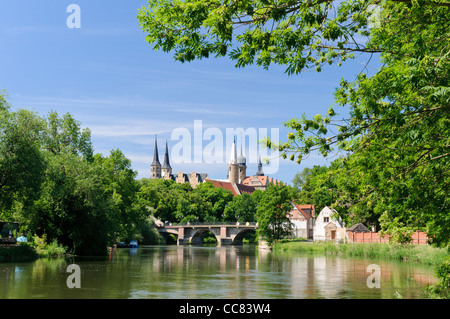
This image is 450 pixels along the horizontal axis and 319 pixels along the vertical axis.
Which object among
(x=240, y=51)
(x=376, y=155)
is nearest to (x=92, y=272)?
(x=376, y=155)

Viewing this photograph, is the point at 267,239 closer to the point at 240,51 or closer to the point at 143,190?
the point at 143,190

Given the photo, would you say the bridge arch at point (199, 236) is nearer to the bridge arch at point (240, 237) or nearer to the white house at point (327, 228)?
the bridge arch at point (240, 237)

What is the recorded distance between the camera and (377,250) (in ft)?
159

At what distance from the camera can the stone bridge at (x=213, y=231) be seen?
352 ft

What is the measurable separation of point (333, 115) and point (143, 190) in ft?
312

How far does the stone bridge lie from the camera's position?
107250 mm

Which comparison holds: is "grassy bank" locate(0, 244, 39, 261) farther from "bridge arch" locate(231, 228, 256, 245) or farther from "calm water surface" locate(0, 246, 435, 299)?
"bridge arch" locate(231, 228, 256, 245)

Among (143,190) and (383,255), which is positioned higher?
(143,190)

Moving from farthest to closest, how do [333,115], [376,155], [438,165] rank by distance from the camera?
[376,155], [438,165], [333,115]

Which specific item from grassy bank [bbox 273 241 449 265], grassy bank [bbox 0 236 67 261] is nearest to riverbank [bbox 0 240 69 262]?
grassy bank [bbox 0 236 67 261]

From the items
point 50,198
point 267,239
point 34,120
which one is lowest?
point 267,239

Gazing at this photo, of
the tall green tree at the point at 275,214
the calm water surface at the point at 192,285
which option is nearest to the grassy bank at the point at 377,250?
the tall green tree at the point at 275,214

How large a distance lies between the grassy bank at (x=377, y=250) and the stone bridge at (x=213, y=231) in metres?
35.8
